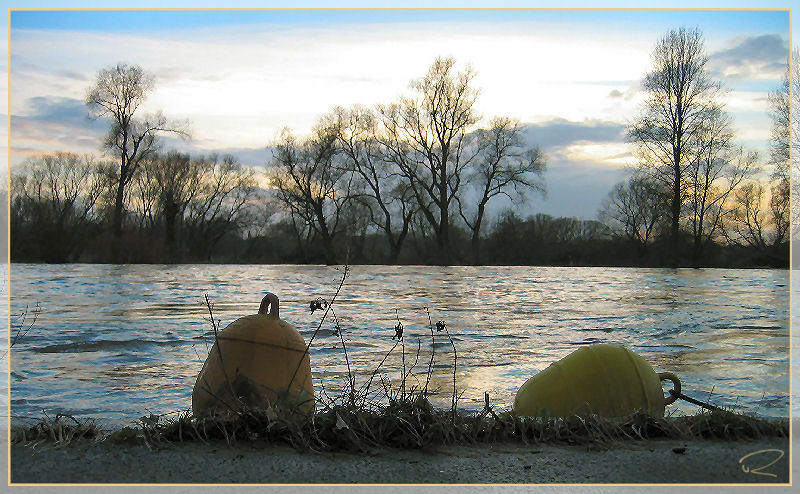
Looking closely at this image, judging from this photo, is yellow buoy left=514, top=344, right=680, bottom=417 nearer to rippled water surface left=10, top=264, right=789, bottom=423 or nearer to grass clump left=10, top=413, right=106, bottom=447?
rippled water surface left=10, top=264, right=789, bottom=423

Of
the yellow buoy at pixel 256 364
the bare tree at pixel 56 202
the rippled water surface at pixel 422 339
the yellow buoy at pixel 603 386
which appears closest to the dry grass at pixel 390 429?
the yellow buoy at pixel 256 364

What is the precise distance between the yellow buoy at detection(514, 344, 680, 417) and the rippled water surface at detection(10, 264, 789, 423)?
1.31m

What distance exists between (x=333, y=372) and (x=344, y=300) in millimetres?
9518

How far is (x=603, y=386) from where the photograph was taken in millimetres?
3715

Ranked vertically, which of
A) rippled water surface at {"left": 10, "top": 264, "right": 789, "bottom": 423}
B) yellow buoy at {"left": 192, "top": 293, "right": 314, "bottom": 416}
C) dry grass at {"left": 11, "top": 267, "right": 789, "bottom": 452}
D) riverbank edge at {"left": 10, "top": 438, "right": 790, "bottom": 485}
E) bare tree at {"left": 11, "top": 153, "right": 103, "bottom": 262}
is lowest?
rippled water surface at {"left": 10, "top": 264, "right": 789, "bottom": 423}

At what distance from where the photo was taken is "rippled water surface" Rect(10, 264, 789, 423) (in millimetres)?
5691

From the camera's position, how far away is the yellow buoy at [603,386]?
3697 mm

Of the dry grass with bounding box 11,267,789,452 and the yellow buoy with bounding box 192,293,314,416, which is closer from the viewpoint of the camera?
the dry grass with bounding box 11,267,789,452

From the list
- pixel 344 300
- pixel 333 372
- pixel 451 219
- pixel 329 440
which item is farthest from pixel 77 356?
pixel 451 219

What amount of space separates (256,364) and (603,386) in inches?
70.7
